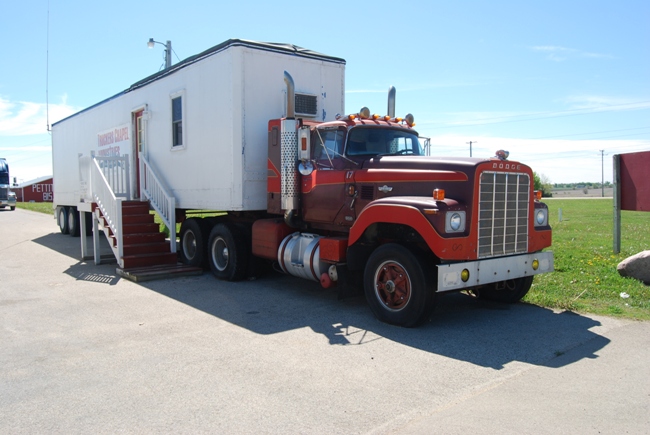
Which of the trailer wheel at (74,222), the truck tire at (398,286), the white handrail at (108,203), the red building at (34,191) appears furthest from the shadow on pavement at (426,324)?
the red building at (34,191)

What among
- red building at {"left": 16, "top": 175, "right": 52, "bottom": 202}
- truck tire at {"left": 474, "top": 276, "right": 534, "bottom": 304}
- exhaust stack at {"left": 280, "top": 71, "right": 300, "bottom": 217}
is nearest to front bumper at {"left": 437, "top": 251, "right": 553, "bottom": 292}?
truck tire at {"left": 474, "top": 276, "right": 534, "bottom": 304}

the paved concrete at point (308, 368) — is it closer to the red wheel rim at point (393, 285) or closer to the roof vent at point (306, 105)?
the red wheel rim at point (393, 285)

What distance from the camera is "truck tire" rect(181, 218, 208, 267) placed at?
10.9m

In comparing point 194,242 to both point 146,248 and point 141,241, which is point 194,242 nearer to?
point 146,248

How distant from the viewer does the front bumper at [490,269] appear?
6.00 meters

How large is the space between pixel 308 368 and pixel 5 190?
39.4m

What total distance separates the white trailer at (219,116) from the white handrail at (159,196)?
0.05 m

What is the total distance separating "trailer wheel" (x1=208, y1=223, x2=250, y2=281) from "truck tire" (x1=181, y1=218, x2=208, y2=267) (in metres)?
0.50

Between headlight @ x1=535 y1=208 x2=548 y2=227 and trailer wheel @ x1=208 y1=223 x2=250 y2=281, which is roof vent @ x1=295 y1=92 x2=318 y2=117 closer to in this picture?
trailer wheel @ x1=208 y1=223 x2=250 y2=281

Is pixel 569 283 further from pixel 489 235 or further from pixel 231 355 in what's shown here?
pixel 231 355

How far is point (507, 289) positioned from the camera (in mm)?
7613

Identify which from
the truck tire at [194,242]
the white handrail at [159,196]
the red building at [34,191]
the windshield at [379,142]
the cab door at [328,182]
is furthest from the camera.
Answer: the red building at [34,191]

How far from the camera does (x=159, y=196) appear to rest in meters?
11.9

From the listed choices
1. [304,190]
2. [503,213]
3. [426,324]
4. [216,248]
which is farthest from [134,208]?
[503,213]
